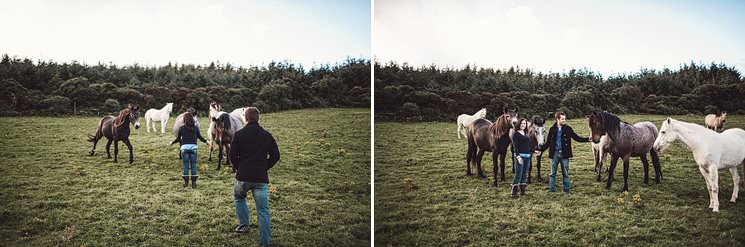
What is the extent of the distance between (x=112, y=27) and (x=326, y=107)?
2.69 m

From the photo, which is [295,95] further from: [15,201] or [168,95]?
[15,201]

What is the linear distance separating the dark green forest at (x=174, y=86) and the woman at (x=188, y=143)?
0.33 m

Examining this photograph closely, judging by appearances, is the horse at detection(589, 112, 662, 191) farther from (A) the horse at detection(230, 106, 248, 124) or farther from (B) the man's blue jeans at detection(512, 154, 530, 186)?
(A) the horse at detection(230, 106, 248, 124)

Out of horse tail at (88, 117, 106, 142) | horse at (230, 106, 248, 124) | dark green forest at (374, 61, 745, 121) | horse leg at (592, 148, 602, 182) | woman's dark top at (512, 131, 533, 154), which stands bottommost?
horse leg at (592, 148, 602, 182)

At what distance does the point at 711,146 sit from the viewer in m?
5.64

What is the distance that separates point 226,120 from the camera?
22.1 feet

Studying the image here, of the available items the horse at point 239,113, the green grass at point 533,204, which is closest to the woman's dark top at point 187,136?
the horse at point 239,113

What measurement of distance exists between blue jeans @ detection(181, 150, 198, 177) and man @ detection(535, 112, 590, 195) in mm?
3801

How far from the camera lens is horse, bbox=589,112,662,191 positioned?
19.6 ft

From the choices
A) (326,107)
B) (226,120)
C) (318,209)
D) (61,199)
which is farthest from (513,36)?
(61,199)

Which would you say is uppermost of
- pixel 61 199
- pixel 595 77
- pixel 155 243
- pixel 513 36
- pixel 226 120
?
pixel 513 36

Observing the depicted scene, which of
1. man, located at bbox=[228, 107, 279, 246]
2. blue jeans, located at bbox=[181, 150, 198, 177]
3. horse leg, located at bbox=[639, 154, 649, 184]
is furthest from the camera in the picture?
blue jeans, located at bbox=[181, 150, 198, 177]

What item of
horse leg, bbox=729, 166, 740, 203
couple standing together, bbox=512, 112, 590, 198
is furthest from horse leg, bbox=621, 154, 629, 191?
horse leg, bbox=729, 166, 740, 203

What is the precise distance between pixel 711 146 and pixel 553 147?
1480mm
